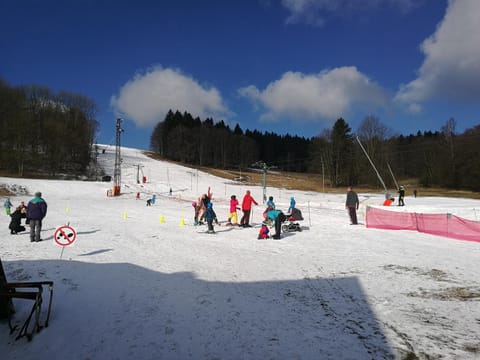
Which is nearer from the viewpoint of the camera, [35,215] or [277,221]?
[35,215]

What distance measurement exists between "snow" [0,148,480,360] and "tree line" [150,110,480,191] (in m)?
28.5

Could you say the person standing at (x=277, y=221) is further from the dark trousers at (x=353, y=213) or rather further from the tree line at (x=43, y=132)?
the tree line at (x=43, y=132)

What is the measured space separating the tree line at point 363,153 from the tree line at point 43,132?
3376cm

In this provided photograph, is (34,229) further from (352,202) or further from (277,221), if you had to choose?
(352,202)

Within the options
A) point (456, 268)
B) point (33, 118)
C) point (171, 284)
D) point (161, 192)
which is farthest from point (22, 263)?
point (33, 118)

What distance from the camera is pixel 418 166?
61.6 m

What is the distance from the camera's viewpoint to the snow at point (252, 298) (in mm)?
3947

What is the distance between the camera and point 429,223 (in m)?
12.9

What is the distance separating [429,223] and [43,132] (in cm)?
6114

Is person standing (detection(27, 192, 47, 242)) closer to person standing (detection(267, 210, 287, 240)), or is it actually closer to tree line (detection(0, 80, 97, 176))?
person standing (detection(267, 210, 287, 240))

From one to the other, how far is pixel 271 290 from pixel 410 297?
2679 millimetres

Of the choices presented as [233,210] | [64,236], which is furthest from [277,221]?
[64,236]

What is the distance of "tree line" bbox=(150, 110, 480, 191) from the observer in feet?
170

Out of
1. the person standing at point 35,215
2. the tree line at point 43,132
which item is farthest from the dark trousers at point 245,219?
the tree line at point 43,132
